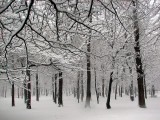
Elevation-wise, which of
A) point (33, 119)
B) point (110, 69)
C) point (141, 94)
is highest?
point (110, 69)

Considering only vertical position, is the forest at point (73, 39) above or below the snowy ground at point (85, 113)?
above

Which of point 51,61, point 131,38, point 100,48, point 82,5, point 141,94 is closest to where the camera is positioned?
point 82,5

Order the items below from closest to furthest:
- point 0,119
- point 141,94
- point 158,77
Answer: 1. point 0,119
2. point 141,94
3. point 158,77

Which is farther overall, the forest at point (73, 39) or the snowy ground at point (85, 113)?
the snowy ground at point (85, 113)

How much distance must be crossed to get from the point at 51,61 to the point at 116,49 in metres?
6.16

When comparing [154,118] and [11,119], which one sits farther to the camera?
[11,119]

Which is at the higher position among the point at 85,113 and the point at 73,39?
the point at 73,39

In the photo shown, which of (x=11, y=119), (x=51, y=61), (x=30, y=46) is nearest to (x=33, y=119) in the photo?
(x=11, y=119)

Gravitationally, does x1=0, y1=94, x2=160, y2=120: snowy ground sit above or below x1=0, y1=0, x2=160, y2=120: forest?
below

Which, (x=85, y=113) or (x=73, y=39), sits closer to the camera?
(x=73, y=39)

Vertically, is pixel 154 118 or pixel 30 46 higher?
pixel 30 46

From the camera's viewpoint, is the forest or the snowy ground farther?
the snowy ground

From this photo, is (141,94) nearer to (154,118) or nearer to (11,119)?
(154,118)

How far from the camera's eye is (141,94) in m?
10.4
